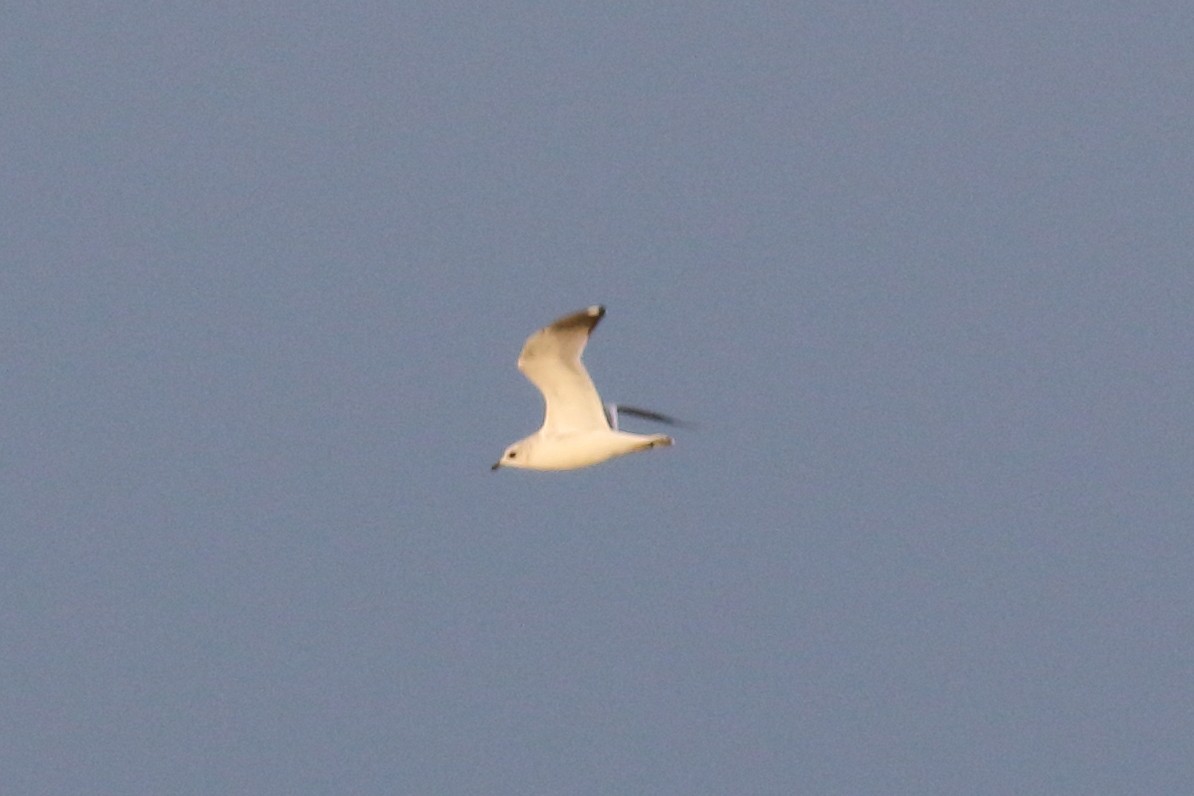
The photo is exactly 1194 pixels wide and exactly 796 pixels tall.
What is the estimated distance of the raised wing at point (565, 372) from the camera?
34.4 meters

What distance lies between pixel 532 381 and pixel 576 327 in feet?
A: 3.12

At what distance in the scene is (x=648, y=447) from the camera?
34875 millimetres

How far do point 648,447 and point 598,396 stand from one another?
760 mm

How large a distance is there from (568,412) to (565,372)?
65cm

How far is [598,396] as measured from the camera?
116 ft

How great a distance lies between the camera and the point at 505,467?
36.4 m

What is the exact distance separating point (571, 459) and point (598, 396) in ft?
2.67

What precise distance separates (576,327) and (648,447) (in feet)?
4.63

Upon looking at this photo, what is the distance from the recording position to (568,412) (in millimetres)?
35406

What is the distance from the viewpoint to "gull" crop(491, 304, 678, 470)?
113 feet

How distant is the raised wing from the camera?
113 ft

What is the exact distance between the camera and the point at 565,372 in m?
34.9

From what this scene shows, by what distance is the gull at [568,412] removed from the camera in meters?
34.5
